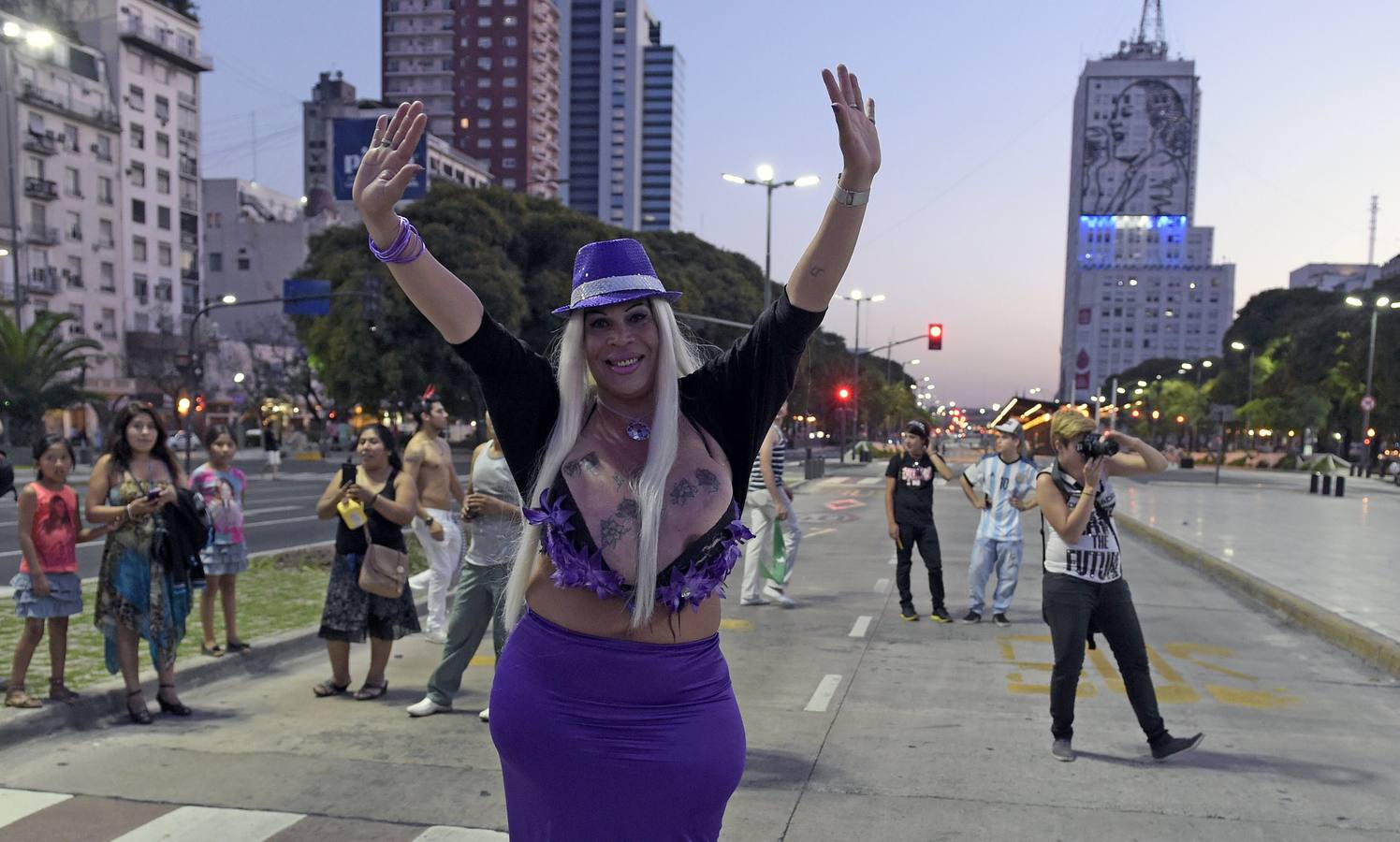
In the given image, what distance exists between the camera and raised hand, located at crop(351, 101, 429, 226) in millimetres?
2219

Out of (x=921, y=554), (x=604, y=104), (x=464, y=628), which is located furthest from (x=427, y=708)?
(x=604, y=104)

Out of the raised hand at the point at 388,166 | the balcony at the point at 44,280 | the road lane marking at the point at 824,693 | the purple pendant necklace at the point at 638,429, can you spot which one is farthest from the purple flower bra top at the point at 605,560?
the balcony at the point at 44,280

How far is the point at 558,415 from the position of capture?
7.77 ft

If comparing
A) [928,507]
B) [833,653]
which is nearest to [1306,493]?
[928,507]

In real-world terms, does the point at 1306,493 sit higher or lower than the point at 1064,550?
lower

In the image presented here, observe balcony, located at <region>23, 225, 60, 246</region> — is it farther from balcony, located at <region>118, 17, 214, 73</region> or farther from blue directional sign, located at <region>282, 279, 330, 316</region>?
blue directional sign, located at <region>282, 279, 330, 316</region>

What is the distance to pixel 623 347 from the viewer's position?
2322 millimetres

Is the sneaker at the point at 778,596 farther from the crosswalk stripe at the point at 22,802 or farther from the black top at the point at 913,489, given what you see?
the crosswalk stripe at the point at 22,802

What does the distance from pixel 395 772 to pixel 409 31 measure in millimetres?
135396

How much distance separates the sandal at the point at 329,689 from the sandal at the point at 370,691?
4.9 inches

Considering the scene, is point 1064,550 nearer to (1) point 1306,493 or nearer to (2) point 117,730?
(2) point 117,730

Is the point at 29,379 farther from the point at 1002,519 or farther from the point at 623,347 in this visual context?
the point at 623,347

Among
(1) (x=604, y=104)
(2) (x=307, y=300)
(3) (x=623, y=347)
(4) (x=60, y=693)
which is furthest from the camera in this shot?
(1) (x=604, y=104)

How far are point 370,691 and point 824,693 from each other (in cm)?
286
